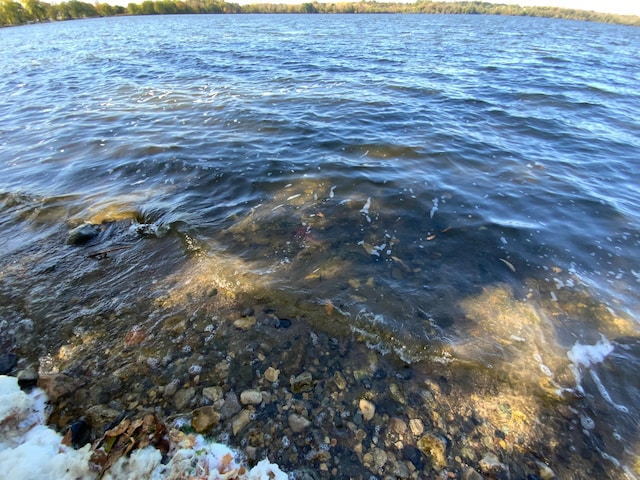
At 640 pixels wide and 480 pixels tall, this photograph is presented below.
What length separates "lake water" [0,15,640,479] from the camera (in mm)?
3818

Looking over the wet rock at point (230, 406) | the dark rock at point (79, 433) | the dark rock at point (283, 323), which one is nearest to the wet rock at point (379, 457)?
the wet rock at point (230, 406)

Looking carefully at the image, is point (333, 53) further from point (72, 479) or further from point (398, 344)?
point (72, 479)

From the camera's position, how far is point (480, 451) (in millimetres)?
3586

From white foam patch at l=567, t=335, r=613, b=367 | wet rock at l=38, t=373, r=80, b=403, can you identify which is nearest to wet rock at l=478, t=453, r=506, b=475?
white foam patch at l=567, t=335, r=613, b=367

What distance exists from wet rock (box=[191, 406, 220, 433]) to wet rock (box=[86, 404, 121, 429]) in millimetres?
916

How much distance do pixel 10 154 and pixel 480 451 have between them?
50.5 feet

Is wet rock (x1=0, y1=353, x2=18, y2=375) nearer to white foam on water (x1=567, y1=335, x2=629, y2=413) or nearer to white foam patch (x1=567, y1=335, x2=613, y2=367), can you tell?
white foam on water (x1=567, y1=335, x2=629, y2=413)

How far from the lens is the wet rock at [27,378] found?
13.0 feet

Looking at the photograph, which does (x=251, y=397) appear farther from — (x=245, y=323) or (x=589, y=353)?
(x=589, y=353)

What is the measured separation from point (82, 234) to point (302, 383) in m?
5.64

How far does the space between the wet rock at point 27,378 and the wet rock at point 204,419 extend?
7.07 feet

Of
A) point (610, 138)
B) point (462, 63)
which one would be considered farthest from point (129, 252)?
point (462, 63)

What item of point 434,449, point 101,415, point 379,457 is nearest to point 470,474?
point 434,449

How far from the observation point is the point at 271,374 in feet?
13.9
